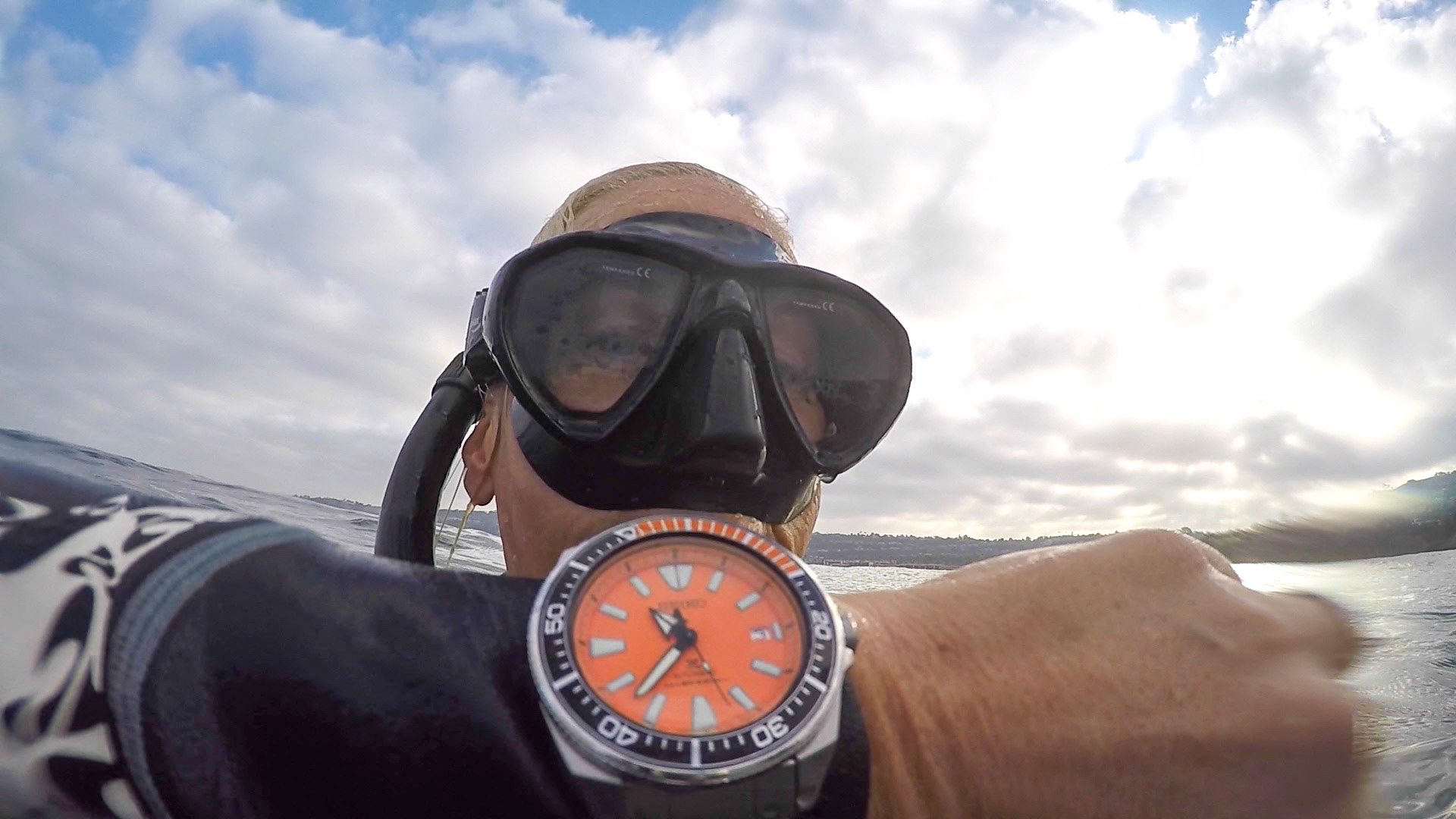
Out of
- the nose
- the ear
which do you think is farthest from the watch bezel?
the ear

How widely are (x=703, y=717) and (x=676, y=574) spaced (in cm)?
20

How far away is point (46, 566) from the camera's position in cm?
82

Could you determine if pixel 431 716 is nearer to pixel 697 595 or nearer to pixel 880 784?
pixel 697 595

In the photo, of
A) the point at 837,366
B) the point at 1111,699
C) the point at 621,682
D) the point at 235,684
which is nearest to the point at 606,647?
the point at 621,682

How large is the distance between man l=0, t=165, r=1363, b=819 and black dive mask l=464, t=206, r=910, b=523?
63 centimetres

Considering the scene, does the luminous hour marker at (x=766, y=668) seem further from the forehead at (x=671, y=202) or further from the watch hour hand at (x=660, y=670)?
the forehead at (x=671, y=202)

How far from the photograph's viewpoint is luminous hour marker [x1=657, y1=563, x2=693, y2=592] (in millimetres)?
1088

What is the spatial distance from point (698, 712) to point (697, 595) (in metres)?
0.16

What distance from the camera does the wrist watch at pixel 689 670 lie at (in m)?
0.87

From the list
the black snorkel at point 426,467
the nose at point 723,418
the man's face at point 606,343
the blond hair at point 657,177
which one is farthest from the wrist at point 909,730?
the black snorkel at point 426,467

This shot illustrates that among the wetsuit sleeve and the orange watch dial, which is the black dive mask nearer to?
the orange watch dial

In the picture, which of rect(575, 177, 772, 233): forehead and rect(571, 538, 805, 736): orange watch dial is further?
rect(575, 177, 772, 233): forehead

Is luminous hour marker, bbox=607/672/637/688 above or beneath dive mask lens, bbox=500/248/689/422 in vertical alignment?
beneath

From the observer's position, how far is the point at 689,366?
1.87 m
